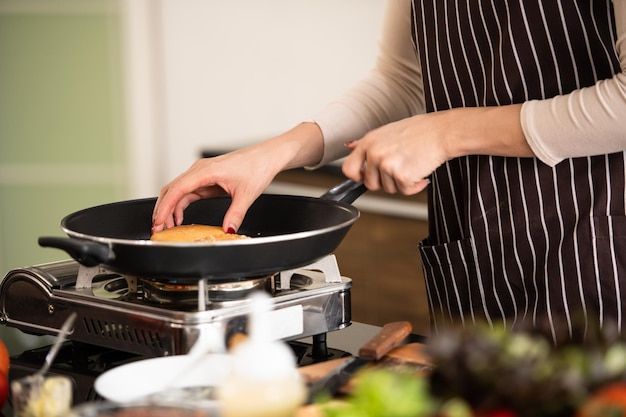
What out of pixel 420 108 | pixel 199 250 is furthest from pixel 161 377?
pixel 420 108

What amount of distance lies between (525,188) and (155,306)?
25.8 inches

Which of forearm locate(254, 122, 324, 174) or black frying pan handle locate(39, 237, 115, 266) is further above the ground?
forearm locate(254, 122, 324, 174)

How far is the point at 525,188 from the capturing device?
1596 millimetres

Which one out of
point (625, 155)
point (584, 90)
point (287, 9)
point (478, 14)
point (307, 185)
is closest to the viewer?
point (584, 90)

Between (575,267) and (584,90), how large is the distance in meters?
0.30

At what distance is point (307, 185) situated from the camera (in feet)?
11.6

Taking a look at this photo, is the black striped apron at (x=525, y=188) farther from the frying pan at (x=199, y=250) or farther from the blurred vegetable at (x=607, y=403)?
the blurred vegetable at (x=607, y=403)

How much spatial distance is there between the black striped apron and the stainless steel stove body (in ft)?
1.05

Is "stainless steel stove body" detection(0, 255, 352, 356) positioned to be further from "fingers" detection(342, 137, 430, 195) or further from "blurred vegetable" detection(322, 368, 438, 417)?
"blurred vegetable" detection(322, 368, 438, 417)

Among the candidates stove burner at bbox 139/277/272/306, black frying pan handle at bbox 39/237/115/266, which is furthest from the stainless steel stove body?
black frying pan handle at bbox 39/237/115/266

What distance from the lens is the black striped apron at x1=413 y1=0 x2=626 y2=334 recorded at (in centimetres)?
152

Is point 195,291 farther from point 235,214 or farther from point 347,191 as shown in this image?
point 347,191

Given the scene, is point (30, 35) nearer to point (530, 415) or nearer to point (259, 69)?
point (259, 69)

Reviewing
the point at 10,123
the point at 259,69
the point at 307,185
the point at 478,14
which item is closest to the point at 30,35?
the point at 10,123
